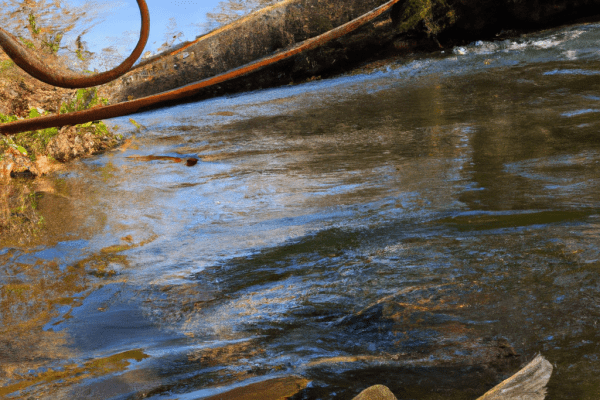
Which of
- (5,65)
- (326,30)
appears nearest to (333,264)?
(5,65)

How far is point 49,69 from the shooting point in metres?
2.37

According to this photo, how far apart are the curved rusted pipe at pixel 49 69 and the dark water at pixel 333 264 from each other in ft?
2.66

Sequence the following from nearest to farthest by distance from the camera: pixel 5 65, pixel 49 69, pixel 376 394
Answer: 1. pixel 376 394
2. pixel 49 69
3. pixel 5 65

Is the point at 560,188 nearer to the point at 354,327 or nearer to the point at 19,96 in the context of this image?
the point at 354,327

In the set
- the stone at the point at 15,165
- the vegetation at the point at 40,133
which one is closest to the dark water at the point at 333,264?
the stone at the point at 15,165

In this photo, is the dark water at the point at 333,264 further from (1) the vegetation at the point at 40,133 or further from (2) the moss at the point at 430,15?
(2) the moss at the point at 430,15

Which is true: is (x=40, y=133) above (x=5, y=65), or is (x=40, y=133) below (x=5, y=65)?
below

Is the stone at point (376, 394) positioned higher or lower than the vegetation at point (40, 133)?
lower

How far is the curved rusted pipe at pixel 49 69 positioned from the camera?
2213 mm

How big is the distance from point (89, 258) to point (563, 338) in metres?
2.03

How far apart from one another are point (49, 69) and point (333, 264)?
1.63m

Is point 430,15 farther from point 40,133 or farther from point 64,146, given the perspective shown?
point 40,133

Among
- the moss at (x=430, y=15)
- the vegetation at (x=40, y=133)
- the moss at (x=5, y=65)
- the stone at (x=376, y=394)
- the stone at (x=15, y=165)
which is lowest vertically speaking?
the stone at (x=376, y=394)

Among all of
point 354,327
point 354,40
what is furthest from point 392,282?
point 354,40
